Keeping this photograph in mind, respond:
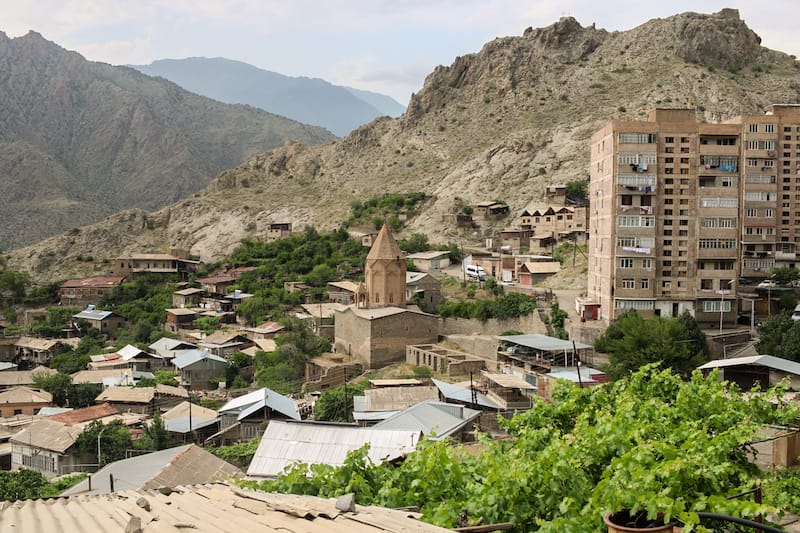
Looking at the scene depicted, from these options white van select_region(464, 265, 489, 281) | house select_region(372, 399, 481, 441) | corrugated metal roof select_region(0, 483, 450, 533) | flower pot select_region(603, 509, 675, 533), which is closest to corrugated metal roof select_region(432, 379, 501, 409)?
house select_region(372, 399, 481, 441)

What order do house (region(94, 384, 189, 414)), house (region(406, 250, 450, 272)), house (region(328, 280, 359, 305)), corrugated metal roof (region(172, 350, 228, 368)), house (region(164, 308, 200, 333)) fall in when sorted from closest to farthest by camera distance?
house (region(94, 384, 189, 414)), corrugated metal roof (region(172, 350, 228, 368)), house (region(328, 280, 359, 305)), house (region(164, 308, 200, 333)), house (region(406, 250, 450, 272))

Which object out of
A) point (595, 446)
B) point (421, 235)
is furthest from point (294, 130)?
point (595, 446)

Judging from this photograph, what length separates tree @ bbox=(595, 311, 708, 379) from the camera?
77.9 ft

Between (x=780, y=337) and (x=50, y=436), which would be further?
(x=780, y=337)

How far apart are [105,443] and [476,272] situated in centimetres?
2299

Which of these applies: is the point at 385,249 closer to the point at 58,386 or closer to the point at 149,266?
the point at 58,386

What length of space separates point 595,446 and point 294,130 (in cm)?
12850

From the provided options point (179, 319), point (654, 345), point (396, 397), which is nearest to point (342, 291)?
point (179, 319)

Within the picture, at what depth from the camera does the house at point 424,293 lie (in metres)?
36.2

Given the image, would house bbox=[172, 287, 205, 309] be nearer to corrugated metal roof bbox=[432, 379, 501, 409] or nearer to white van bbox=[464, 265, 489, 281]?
white van bbox=[464, 265, 489, 281]

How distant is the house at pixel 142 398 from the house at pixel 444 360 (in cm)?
894

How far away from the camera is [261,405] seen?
22.2m

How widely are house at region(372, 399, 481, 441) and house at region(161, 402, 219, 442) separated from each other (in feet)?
22.7

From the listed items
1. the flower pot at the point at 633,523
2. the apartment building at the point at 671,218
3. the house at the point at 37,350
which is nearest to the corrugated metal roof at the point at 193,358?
the house at the point at 37,350
